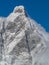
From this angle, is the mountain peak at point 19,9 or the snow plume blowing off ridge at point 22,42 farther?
the mountain peak at point 19,9

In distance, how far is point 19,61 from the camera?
3628 centimetres

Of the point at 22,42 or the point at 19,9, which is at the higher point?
the point at 19,9

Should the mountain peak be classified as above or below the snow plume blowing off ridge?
above

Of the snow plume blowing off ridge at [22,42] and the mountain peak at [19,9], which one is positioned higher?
the mountain peak at [19,9]

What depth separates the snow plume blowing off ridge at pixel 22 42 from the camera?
120ft

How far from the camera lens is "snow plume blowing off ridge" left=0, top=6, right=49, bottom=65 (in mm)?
36531

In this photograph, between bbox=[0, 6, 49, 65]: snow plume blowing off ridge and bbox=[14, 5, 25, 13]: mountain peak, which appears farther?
bbox=[14, 5, 25, 13]: mountain peak

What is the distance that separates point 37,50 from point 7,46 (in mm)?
3104

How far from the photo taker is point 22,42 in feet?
122

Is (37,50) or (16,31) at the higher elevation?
(16,31)

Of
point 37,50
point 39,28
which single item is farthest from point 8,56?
point 39,28

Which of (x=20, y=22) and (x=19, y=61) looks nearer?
(x=19, y=61)

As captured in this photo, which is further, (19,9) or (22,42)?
(19,9)

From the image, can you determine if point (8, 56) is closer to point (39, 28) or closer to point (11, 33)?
point (11, 33)
